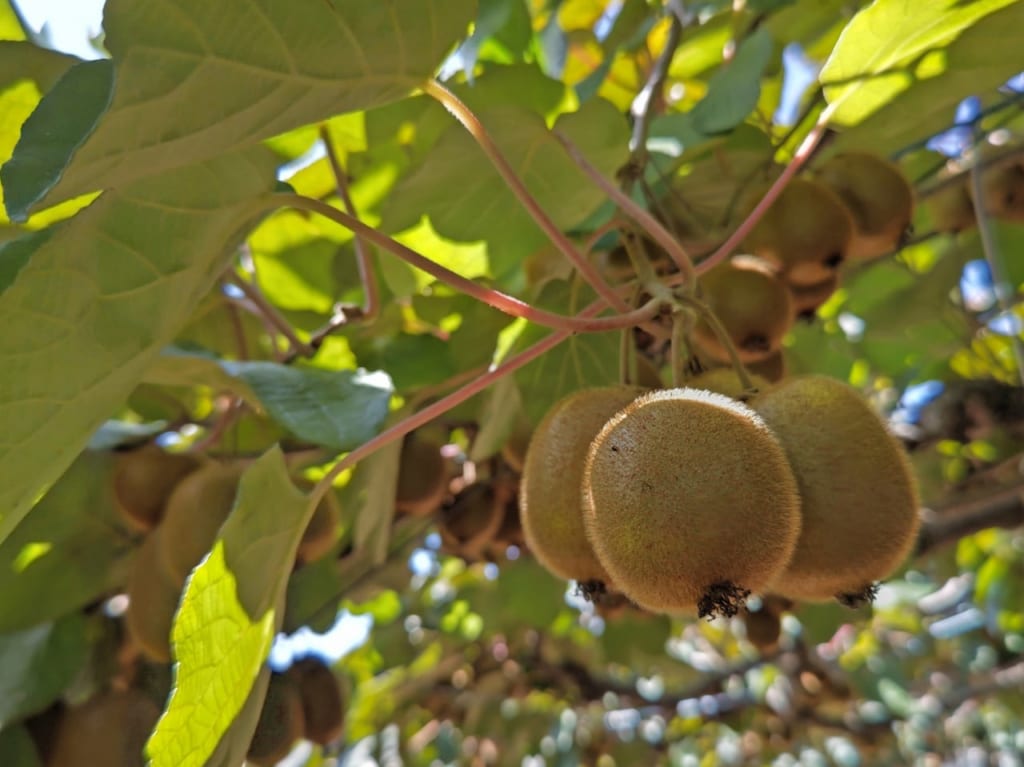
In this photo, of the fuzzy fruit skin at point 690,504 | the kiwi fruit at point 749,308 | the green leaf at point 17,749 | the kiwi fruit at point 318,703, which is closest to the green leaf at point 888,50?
the kiwi fruit at point 749,308

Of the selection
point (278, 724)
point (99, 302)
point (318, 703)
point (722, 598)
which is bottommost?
point (318, 703)

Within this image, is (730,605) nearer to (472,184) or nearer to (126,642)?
(472,184)

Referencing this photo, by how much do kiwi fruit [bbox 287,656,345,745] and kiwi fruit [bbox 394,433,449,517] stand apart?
1.32ft

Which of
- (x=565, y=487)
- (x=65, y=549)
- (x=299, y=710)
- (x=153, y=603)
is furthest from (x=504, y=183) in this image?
(x=299, y=710)

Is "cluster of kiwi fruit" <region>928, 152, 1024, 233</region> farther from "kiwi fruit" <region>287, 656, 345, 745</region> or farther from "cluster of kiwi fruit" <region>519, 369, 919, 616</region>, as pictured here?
"kiwi fruit" <region>287, 656, 345, 745</region>

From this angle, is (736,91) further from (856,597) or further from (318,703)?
(318,703)

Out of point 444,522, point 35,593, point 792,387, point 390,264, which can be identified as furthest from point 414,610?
point 792,387

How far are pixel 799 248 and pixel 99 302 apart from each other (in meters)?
0.81

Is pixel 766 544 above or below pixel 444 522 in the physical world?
above

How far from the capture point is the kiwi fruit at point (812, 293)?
117 cm

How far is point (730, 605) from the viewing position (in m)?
0.62

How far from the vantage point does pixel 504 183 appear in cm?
110

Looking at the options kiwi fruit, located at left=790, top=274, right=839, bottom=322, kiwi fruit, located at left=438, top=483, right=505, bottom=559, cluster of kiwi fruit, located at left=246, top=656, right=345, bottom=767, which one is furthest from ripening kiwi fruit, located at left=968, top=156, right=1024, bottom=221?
cluster of kiwi fruit, located at left=246, top=656, right=345, bottom=767

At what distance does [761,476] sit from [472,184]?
0.60m
